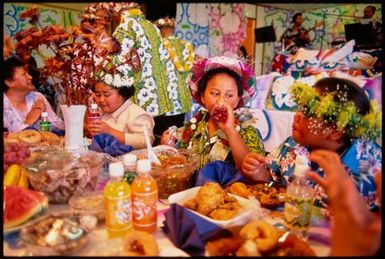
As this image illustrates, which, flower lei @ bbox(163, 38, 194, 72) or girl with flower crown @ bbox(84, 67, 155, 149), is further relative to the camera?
flower lei @ bbox(163, 38, 194, 72)

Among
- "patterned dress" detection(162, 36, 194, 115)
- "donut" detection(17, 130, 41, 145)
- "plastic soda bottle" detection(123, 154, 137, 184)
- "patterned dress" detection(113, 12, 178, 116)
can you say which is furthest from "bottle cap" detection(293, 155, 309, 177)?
"patterned dress" detection(162, 36, 194, 115)

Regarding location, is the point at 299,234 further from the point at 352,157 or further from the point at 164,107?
the point at 164,107

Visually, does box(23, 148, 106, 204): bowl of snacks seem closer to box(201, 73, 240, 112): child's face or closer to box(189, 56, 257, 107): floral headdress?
box(201, 73, 240, 112): child's face

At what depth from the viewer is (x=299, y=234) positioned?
897 mm

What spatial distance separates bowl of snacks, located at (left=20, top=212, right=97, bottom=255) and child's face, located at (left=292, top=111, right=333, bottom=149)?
694 millimetres

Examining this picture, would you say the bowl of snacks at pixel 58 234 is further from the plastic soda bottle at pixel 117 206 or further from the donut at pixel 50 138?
the donut at pixel 50 138

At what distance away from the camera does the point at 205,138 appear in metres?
1.58

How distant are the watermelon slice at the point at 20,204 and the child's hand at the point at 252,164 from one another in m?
0.70

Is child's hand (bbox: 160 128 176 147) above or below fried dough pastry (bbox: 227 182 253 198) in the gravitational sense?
above

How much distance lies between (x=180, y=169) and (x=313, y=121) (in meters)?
0.50

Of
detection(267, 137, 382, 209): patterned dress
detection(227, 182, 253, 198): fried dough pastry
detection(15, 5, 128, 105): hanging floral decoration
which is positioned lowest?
detection(227, 182, 253, 198): fried dough pastry

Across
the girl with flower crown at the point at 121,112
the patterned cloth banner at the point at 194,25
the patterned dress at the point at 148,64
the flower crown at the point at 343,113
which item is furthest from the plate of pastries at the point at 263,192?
the patterned cloth banner at the point at 194,25

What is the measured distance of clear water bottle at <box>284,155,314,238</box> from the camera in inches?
35.4

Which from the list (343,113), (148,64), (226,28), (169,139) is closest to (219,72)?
(169,139)
